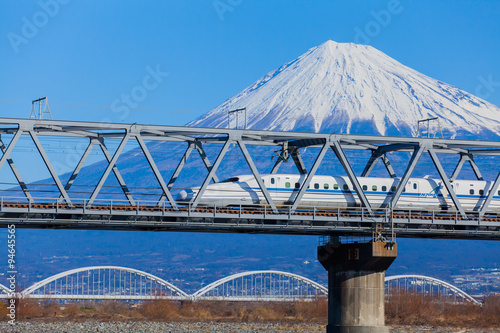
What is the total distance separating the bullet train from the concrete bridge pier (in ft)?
25.9

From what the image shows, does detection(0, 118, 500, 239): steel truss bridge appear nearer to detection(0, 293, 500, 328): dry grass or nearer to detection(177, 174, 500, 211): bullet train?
detection(177, 174, 500, 211): bullet train

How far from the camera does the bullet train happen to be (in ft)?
248

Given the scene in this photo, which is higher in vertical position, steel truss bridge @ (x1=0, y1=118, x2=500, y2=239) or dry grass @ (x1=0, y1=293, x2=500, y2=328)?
steel truss bridge @ (x1=0, y1=118, x2=500, y2=239)

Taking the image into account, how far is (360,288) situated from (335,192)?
39.8ft

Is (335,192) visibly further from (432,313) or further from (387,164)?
(432,313)

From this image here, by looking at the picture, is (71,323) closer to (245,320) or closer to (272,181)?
(245,320)

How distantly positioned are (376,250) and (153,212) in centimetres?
1800

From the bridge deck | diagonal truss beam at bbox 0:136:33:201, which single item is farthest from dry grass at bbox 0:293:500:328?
diagonal truss beam at bbox 0:136:33:201

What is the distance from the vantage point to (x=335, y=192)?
264 feet

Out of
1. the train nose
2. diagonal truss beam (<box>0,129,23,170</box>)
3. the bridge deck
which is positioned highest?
diagonal truss beam (<box>0,129,23,170</box>)

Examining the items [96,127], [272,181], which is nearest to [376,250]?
[272,181]

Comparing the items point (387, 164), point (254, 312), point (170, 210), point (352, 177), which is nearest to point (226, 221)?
point (170, 210)

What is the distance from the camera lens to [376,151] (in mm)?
83188

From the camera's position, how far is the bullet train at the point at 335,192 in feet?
248
